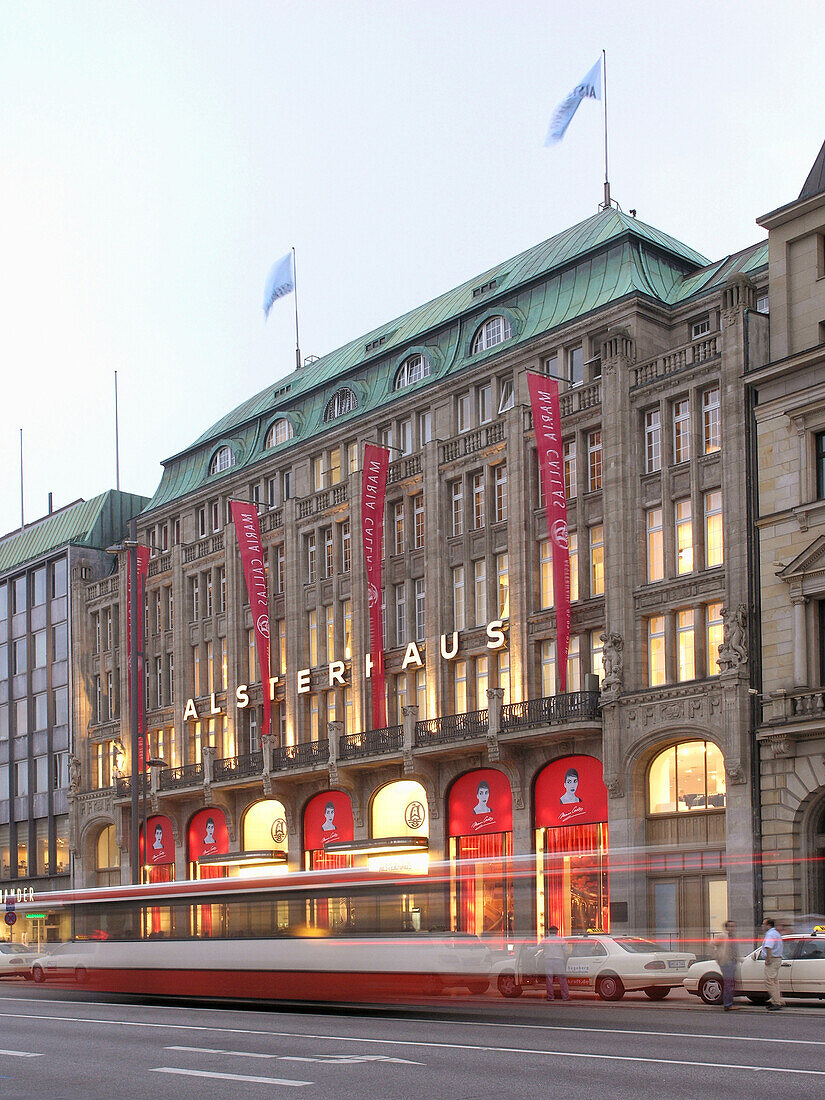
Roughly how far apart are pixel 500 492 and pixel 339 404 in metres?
12.5

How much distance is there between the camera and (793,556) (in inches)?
1500

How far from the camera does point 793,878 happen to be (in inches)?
1449

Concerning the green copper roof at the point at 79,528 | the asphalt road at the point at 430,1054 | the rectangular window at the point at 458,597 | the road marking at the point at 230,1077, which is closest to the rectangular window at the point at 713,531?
the rectangular window at the point at 458,597

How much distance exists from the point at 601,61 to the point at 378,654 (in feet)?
76.0

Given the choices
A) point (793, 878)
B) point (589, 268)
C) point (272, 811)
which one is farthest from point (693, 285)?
point (272, 811)

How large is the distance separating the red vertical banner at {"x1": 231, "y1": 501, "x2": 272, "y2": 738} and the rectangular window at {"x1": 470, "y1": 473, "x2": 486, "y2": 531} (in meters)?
11.7

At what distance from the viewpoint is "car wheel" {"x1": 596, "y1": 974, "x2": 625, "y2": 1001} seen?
29.8 metres

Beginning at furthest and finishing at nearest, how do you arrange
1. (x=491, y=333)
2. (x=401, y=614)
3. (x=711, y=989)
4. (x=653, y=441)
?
1. (x=401, y=614)
2. (x=491, y=333)
3. (x=653, y=441)
4. (x=711, y=989)

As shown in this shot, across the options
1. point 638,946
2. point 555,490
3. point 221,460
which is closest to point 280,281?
point 221,460

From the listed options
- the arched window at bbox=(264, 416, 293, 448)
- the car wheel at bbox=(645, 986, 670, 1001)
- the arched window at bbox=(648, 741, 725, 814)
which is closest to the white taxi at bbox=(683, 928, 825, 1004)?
the car wheel at bbox=(645, 986, 670, 1001)

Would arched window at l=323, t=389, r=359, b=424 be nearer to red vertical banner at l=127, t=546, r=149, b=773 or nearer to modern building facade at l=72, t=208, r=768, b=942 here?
modern building facade at l=72, t=208, r=768, b=942

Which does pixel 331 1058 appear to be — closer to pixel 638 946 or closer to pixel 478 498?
pixel 638 946

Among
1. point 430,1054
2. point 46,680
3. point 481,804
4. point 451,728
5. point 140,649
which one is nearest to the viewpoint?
point 430,1054

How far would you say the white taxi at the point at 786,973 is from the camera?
27000mm
